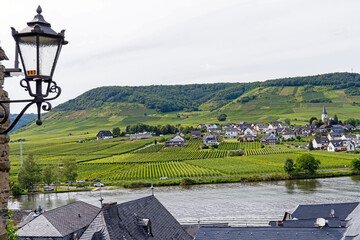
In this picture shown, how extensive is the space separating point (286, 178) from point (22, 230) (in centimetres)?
4991

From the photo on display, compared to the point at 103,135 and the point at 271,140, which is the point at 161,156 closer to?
the point at 271,140

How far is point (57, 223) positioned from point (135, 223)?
27.0ft

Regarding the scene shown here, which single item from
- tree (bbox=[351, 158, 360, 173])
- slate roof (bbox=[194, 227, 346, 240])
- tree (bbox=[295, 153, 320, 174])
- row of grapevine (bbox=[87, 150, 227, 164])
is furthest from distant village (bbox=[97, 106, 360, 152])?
slate roof (bbox=[194, 227, 346, 240])

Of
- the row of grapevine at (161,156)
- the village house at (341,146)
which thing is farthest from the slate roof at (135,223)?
the village house at (341,146)

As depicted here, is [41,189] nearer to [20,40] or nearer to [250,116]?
[20,40]

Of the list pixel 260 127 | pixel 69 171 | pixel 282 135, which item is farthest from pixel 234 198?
pixel 260 127

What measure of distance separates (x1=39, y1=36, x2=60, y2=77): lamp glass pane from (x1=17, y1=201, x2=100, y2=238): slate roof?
2199 centimetres

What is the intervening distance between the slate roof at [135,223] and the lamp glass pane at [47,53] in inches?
552

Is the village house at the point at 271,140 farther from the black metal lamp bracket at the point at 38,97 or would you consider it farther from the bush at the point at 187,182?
the black metal lamp bracket at the point at 38,97

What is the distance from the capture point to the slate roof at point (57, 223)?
24922 millimetres

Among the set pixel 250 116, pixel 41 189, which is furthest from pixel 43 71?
pixel 250 116

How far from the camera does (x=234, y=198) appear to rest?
5056 centimetres

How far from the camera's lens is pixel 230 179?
214 ft

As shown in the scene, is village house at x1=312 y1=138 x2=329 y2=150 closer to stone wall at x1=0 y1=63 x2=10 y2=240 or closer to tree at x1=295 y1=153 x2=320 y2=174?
tree at x1=295 y1=153 x2=320 y2=174
